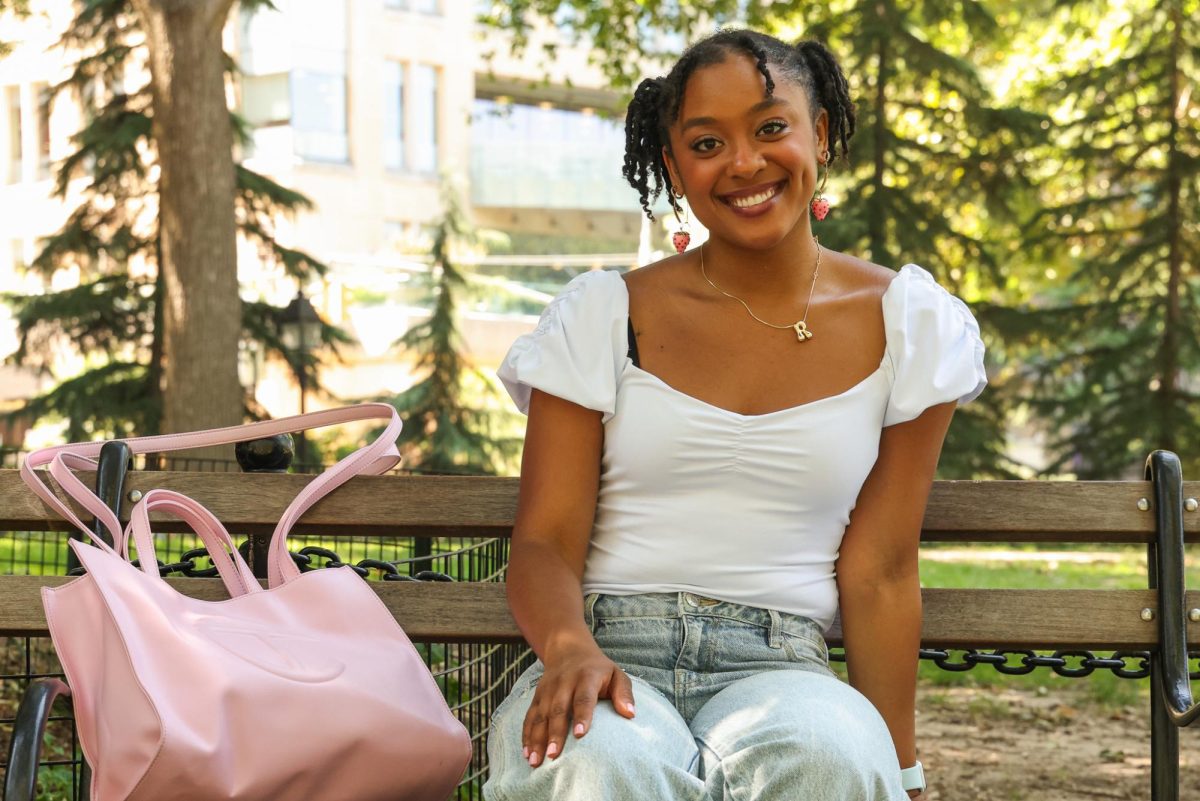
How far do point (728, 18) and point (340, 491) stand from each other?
14.9m

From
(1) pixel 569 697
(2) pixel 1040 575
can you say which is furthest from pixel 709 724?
(2) pixel 1040 575

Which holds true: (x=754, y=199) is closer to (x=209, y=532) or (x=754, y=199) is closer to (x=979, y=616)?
(x=979, y=616)

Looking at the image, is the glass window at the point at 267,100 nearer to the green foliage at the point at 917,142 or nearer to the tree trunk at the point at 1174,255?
the green foliage at the point at 917,142

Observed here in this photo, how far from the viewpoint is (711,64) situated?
283 cm

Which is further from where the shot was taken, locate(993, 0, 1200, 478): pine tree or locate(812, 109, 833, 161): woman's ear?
locate(993, 0, 1200, 478): pine tree

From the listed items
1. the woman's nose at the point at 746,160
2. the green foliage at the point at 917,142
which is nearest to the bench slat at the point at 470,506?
the woman's nose at the point at 746,160

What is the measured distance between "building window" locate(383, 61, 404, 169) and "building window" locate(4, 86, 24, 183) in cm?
920

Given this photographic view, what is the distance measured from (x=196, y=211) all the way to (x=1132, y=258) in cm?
1141

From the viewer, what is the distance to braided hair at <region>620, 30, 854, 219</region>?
9.31 ft

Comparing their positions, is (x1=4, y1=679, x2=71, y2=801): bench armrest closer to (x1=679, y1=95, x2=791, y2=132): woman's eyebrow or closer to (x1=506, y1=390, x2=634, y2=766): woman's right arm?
(x1=506, y1=390, x2=634, y2=766): woman's right arm

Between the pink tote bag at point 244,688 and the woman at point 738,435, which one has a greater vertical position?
the woman at point 738,435

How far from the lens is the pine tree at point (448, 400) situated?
65.5 ft

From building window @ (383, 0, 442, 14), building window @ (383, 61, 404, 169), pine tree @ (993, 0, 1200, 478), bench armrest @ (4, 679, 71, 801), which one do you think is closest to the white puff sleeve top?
bench armrest @ (4, 679, 71, 801)

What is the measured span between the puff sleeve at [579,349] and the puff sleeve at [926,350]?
514 millimetres
